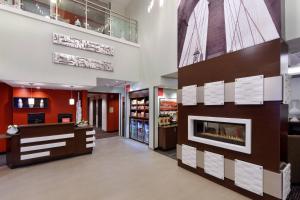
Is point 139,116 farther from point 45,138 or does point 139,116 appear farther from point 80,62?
point 45,138

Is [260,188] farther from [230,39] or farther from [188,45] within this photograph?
[188,45]

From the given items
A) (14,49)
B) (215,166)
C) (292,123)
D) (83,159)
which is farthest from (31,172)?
(292,123)

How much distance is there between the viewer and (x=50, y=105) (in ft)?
23.3

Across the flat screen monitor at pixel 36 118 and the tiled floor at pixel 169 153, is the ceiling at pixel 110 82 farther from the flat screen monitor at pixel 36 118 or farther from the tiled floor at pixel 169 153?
the tiled floor at pixel 169 153

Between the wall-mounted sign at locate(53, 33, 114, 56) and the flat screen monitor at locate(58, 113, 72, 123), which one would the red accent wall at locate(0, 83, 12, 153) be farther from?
the wall-mounted sign at locate(53, 33, 114, 56)

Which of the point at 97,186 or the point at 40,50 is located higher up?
the point at 40,50

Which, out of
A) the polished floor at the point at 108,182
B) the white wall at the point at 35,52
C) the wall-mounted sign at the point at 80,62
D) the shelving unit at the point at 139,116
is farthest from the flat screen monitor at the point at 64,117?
the shelving unit at the point at 139,116

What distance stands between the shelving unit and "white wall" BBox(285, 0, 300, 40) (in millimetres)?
5297

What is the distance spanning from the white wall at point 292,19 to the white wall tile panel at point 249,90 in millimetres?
878

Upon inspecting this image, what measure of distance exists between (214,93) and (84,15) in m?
6.15

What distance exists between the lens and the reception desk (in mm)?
4805

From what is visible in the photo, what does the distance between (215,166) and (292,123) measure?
302 centimetres

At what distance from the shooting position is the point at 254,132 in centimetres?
314

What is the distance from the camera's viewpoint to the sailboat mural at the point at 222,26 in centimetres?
315
